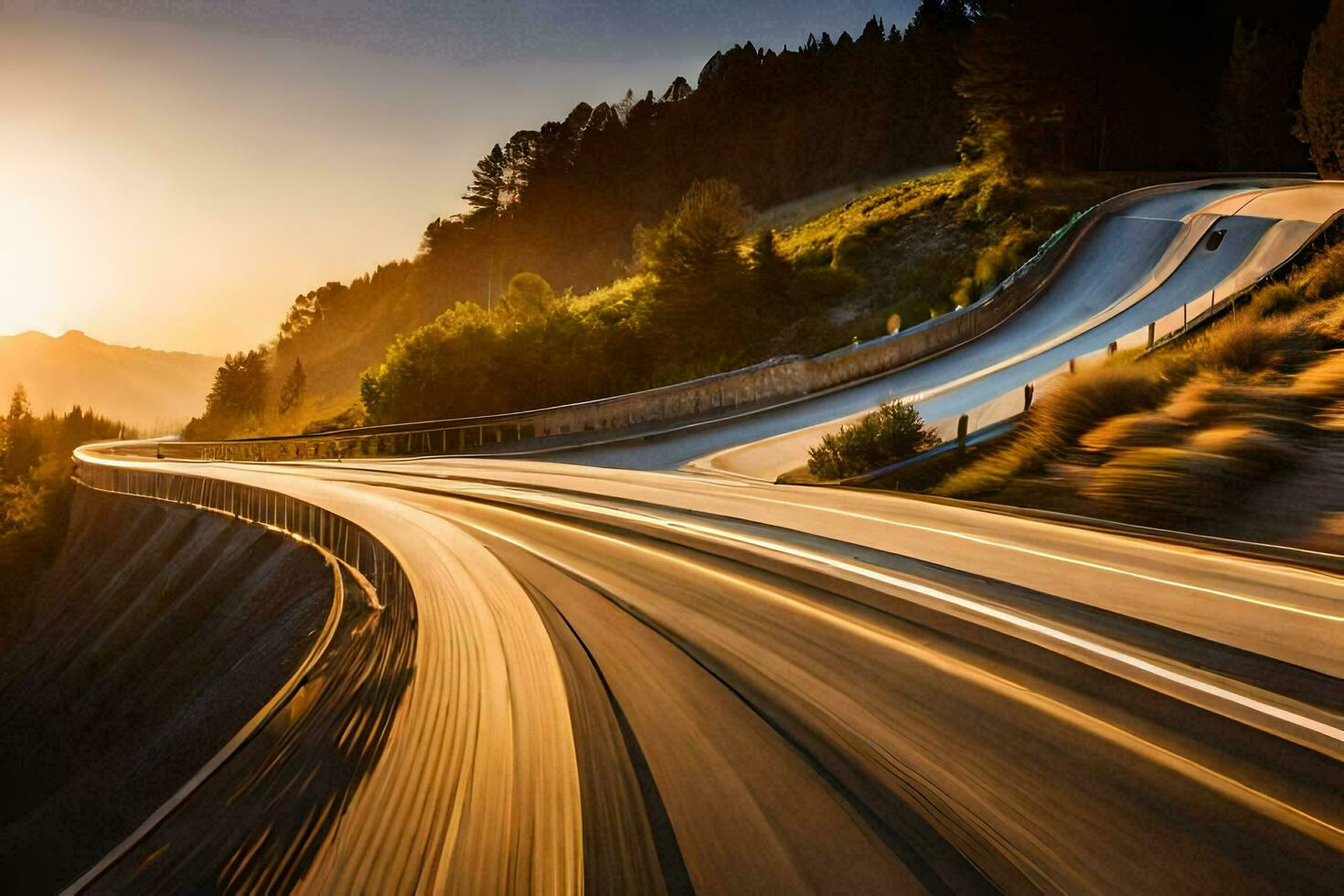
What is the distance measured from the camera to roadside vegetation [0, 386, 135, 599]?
57.6m

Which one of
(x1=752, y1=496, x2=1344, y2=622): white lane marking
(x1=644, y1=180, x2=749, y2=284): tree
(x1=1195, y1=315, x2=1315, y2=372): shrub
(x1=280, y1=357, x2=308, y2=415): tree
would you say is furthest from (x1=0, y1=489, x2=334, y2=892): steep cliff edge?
(x1=280, y1=357, x2=308, y2=415): tree

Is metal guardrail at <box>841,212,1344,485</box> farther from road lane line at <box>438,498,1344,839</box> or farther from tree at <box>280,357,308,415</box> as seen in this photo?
tree at <box>280,357,308,415</box>

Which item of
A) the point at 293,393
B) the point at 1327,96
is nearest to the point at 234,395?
the point at 293,393

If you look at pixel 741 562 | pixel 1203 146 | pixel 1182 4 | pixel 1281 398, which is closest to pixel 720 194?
pixel 1281 398

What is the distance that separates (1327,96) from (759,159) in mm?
69481

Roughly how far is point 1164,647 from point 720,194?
1406 inches

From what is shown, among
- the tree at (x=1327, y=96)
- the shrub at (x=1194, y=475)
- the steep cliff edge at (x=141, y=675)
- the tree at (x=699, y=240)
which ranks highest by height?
the tree at (x=1327, y=96)

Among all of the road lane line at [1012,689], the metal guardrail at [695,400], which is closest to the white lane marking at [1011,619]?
the road lane line at [1012,689]

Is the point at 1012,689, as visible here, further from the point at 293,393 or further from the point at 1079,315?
the point at 293,393

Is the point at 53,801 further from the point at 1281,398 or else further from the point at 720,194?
the point at 720,194

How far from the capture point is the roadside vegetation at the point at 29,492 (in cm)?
5759

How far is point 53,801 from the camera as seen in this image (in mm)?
17906

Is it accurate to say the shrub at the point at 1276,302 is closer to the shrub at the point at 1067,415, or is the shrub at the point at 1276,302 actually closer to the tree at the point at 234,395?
the shrub at the point at 1067,415

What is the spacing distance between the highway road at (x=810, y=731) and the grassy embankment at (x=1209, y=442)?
1555 millimetres
